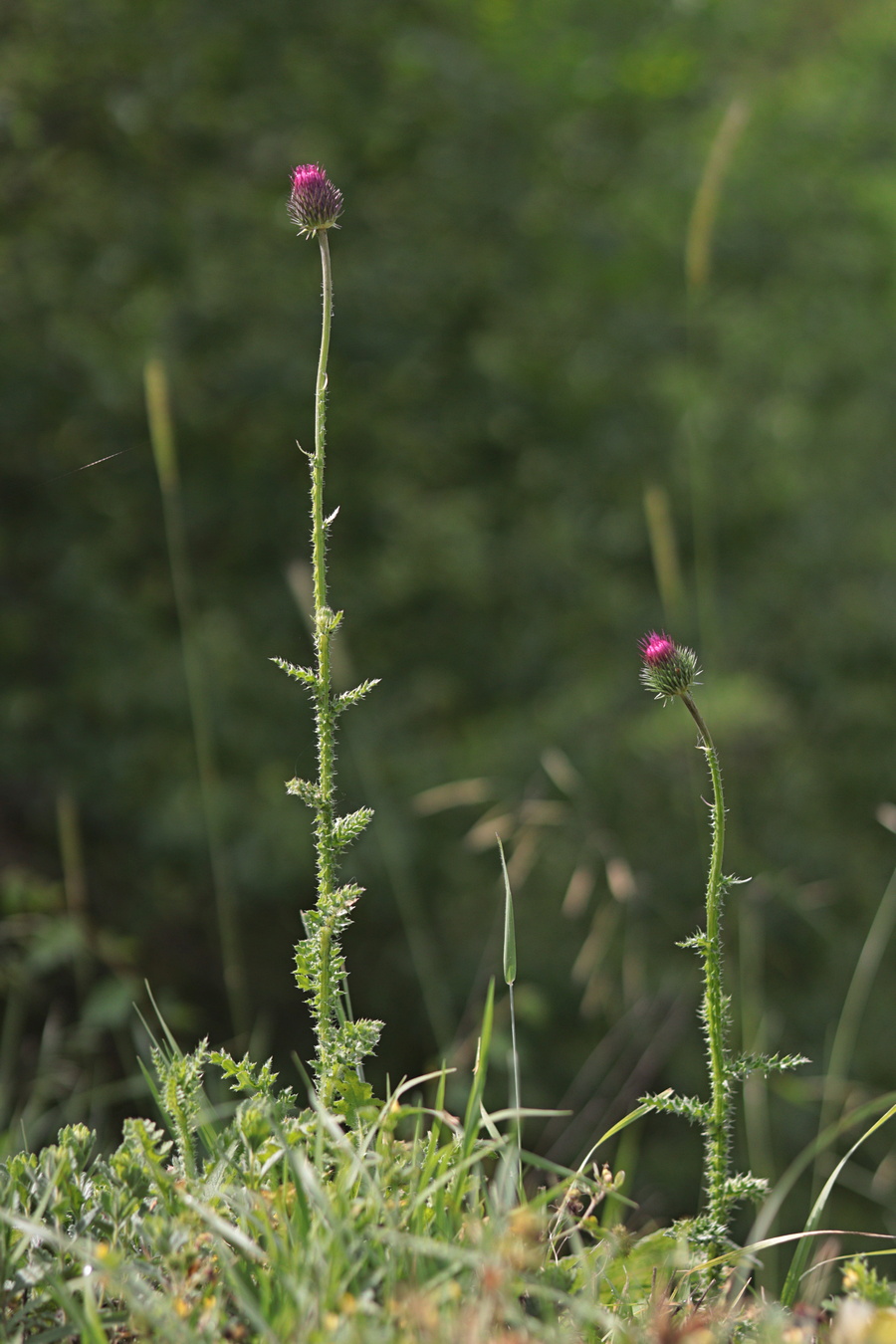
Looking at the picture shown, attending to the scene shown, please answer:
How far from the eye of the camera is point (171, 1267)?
44.9 inches

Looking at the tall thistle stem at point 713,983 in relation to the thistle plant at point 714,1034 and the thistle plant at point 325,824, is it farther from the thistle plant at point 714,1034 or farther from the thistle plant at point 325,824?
the thistle plant at point 325,824

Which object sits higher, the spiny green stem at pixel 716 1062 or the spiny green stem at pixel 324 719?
the spiny green stem at pixel 324 719

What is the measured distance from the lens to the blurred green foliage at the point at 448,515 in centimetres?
397

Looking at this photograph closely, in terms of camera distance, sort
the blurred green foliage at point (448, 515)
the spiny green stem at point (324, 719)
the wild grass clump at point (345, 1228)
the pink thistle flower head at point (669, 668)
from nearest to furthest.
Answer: the wild grass clump at point (345, 1228) < the pink thistle flower head at point (669, 668) < the spiny green stem at point (324, 719) < the blurred green foliage at point (448, 515)

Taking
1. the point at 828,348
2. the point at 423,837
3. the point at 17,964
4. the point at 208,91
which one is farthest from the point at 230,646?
the point at 828,348

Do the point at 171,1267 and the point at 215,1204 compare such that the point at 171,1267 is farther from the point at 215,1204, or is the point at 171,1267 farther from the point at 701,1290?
the point at 701,1290

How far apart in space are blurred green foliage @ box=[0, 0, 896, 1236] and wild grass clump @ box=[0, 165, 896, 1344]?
7.30 ft

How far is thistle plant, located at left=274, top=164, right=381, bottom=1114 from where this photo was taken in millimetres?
1372

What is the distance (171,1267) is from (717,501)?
3893 millimetres

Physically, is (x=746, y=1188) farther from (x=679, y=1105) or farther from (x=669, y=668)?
(x=669, y=668)

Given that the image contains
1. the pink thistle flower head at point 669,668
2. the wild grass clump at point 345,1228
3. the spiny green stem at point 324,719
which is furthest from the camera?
the spiny green stem at point 324,719

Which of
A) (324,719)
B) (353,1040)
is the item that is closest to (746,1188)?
(353,1040)

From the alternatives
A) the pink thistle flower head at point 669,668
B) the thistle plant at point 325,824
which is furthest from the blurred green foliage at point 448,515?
the pink thistle flower head at point 669,668

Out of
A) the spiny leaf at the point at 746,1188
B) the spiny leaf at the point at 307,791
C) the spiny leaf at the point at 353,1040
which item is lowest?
the spiny leaf at the point at 746,1188
